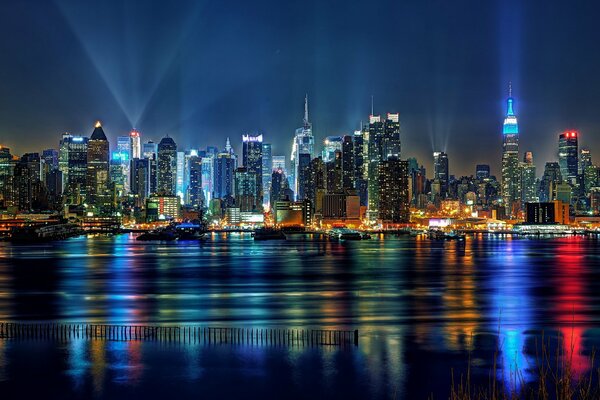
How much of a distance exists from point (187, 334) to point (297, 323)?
652 cm

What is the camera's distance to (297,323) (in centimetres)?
4125

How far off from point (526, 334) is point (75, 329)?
22.8 meters

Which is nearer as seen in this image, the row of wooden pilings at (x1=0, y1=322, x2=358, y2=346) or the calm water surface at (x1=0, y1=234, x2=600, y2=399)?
the calm water surface at (x1=0, y1=234, x2=600, y2=399)

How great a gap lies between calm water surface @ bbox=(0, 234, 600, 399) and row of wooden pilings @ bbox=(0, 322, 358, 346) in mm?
1188

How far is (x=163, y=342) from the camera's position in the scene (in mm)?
35531

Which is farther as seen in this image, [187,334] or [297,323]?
[297,323]

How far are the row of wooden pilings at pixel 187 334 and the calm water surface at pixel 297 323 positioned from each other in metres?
1.19

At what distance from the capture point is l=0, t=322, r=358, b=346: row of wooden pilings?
35844 millimetres

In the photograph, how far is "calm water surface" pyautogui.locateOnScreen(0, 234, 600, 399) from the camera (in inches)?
1112

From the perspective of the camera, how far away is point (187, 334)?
37594 mm

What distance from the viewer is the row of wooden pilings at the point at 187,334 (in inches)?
1411

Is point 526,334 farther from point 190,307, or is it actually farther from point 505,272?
point 505,272

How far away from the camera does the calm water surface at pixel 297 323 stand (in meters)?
28.2

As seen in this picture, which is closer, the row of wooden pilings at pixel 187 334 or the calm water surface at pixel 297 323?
the calm water surface at pixel 297 323
